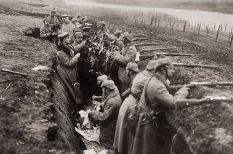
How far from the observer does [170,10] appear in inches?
1347

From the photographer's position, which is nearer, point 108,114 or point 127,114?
point 127,114

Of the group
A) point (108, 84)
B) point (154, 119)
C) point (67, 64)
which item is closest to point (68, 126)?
point (108, 84)

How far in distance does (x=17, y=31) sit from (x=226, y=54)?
965 cm

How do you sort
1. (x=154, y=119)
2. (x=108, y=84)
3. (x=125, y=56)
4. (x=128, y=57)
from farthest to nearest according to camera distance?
(x=125, y=56)
(x=128, y=57)
(x=108, y=84)
(x=154, y=119)

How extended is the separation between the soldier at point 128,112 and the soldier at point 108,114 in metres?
0.34

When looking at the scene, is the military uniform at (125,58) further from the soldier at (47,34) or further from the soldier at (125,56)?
the soldier at (47,34)

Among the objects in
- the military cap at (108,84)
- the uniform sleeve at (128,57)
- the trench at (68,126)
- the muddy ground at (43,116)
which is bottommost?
the trench at (68,126)

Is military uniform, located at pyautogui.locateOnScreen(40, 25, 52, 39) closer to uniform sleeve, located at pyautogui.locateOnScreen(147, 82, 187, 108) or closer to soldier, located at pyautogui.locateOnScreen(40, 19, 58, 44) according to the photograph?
soldier, located at pyautogui.locateOnScreen(40, 19, 58, 44)

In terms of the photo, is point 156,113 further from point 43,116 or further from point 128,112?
point 43,116

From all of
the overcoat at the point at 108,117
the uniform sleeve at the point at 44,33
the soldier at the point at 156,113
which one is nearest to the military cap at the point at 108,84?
the overcoat at the point at 108,117

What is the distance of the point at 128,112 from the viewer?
7.11m

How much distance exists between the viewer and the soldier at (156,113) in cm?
609

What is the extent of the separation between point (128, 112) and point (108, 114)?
0.70 metres

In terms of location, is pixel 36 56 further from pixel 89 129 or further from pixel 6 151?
pixel 6 151
